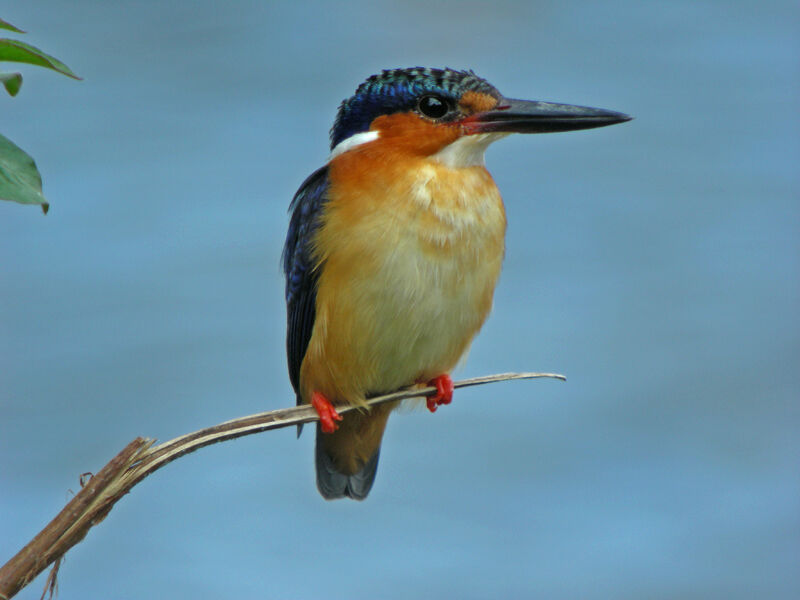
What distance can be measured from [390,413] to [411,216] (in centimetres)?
46

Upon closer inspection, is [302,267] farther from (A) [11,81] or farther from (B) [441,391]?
(A) [11,81]

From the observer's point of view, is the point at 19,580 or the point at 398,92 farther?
the point at 398,92

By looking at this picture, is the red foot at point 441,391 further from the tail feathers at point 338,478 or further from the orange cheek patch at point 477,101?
the orange cheek patch at point 477,101

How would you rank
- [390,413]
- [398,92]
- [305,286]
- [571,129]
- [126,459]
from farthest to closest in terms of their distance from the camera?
1. [390,413]
2. [305,286]
3. [398,92]
4. [571,129]
5. [126,459]

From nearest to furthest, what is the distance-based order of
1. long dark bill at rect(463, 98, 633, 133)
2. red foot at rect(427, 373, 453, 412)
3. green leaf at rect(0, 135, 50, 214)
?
green leaf at rect(0, 135, 50, 214) → long dark bill at rect(463, 98, 633, 133) → red foot at rect(427, 373, 453, 412)

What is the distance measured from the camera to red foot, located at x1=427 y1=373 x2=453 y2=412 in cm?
162

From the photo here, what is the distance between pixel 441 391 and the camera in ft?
5.33

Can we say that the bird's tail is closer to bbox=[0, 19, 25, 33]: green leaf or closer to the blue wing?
the blue wing

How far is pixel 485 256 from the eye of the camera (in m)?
1.53

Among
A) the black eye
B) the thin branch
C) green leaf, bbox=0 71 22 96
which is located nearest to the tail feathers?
the black eye

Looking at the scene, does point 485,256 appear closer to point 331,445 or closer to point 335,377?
point 335,377

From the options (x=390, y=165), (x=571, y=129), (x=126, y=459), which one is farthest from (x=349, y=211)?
(x=126, y=459)

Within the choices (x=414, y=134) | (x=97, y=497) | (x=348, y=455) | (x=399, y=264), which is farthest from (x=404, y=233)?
(x=97, y=497)

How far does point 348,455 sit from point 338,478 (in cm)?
5
